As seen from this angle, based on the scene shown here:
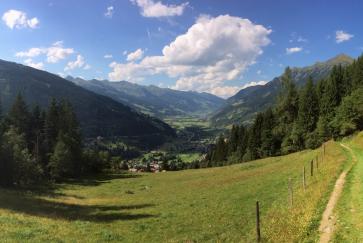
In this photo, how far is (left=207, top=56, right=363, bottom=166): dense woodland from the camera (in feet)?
270

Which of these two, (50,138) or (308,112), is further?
(308,112)

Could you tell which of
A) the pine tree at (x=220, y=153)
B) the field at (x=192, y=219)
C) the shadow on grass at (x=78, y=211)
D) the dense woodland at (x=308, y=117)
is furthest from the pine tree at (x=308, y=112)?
the shadow on grass at (x=78, y=211)

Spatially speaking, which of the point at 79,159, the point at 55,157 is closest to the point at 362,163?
the point at 55,157

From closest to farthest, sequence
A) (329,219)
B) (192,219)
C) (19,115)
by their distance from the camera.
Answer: (329,219) < (192,219) < (19,115)

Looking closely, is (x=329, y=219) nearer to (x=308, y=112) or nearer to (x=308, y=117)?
(x=308, y=117)

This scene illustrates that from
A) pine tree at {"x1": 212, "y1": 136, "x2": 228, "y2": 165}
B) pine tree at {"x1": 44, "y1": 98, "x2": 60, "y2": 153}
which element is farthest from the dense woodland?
pine tree at {"x1": 44, "y1": 98, "x2": 60, "y2": 153}

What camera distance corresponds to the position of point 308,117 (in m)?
99.5

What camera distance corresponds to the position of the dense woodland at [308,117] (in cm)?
8238

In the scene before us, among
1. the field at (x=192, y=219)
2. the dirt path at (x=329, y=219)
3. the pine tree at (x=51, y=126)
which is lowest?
the field at (x=192, y=219)

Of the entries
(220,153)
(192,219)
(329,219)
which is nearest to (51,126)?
(220,153)

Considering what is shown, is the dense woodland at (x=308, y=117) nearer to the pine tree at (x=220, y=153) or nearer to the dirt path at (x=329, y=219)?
the pine tree at (x=220, y=153)

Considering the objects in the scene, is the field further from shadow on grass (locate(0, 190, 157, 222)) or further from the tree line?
the tree line

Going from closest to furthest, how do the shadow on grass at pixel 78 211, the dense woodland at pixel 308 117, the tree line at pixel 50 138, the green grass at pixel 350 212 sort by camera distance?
the green grass at pixel 350 212
the shadow on grass at pixel 78 211
the dense woodland at pixel 308 117
the tree line at pixel 50 138

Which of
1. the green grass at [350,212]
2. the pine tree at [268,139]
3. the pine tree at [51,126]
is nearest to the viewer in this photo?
the green grass at [350,212]
